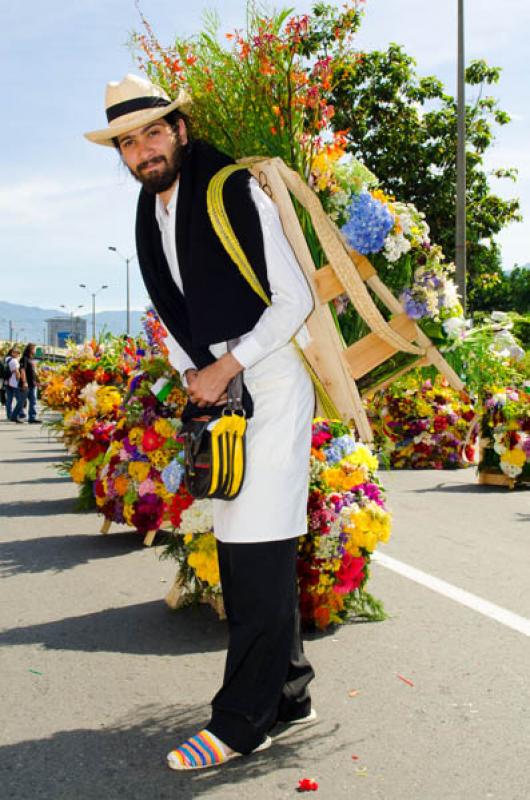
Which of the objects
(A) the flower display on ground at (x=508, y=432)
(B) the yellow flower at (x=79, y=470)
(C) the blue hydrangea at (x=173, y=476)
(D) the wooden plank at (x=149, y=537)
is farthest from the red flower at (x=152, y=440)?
(A) the flower display on ground at (x=508, y=432)

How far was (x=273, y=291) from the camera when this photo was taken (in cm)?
350

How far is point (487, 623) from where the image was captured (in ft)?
17.6

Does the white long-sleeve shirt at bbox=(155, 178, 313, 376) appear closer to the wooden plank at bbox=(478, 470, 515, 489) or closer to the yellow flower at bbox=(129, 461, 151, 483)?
the yellow flower at bbox=(129, 461, 151, 483)

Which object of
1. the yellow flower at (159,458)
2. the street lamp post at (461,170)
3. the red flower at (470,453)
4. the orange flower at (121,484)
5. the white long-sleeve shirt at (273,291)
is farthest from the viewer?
the street lamp post at (461,170)

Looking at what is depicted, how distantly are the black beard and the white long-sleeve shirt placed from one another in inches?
2.3

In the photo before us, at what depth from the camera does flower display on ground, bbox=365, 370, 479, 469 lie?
13.7 meters

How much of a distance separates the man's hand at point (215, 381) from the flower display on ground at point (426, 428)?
10.2m

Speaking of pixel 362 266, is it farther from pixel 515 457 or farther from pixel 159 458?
pixel 515 457

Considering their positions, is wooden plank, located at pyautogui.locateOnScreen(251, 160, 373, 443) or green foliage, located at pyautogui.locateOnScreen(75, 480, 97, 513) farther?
green foliage, located at pyautogui.locateOnScreen(75, 480, 97, 513)

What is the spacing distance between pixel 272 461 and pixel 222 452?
22 centimetres

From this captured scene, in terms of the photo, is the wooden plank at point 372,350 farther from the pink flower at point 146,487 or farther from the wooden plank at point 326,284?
the pink flower at point 146,487

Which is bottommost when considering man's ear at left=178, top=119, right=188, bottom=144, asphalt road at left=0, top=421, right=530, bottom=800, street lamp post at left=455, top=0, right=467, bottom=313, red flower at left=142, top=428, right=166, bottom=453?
asphalt road at left=0, top=421, right=530, bottom=800

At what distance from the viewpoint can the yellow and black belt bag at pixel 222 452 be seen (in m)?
3.37

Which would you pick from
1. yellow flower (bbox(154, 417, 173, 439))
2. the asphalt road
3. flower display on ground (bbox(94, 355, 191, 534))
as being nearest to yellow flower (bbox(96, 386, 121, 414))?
flower display on ground (bbox(94, 355, 191, 534))
